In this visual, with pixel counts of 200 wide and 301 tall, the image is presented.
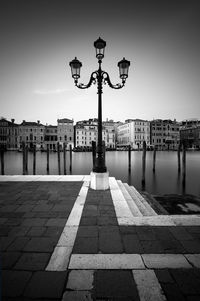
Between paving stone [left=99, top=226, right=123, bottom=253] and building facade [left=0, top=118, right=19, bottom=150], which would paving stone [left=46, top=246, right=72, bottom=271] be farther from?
building facade [left=0, top=118, right=19, bottom=150]

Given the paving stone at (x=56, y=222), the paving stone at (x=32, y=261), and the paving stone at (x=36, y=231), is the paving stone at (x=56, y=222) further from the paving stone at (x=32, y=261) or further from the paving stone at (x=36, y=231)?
the paving stone at (x=32, y=261)

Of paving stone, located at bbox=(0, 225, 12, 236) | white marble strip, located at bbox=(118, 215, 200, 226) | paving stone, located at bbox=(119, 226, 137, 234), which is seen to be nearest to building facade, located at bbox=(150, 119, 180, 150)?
white marble strip, located at bbox=(118, 215, 200, 226)

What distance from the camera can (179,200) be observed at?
8.11m

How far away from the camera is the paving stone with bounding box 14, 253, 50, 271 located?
2.01m

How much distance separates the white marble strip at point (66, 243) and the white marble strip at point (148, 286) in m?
0.86

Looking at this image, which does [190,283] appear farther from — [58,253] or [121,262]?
[58,253]

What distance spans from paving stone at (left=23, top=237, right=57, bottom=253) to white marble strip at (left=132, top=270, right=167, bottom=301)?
1223mm

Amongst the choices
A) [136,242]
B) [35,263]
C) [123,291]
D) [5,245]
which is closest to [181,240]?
[136,242]

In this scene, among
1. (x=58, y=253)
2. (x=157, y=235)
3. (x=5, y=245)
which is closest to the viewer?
(x=58, y=253)

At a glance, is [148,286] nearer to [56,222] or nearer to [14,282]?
[14,282]

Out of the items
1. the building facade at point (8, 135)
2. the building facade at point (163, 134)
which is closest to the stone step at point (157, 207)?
the building facade at point (8, 135)

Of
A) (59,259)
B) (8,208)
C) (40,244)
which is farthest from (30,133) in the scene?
(59,259)

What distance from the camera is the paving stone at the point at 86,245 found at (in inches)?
91.5

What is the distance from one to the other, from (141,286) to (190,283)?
0.54 meters
